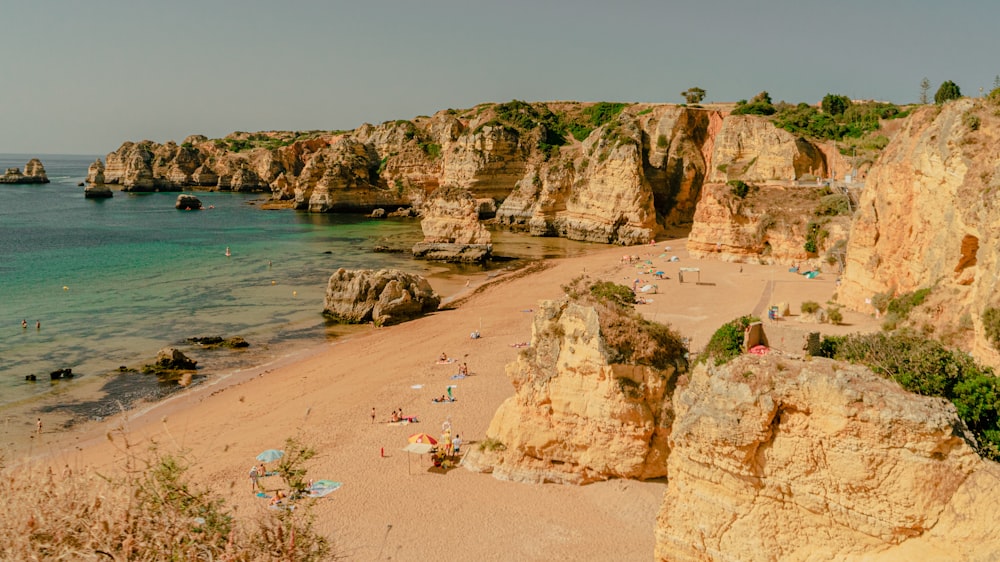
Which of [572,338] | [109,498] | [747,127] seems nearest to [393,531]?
[572,338]

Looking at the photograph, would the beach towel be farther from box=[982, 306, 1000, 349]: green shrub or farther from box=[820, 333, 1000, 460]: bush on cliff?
box=[982, 306, 1000, 349]: green shrub

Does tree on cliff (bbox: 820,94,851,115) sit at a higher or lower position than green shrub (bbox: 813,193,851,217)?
higher

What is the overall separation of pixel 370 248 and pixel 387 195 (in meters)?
30.9

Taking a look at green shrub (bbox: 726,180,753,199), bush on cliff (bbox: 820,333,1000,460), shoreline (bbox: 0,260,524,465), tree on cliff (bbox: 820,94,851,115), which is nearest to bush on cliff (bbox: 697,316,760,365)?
bush on cliff (bbox: 820,333,1000,460)

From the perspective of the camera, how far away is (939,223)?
63.0ft

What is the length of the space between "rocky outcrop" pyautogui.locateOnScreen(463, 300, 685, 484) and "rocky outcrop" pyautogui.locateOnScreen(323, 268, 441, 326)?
792 inches

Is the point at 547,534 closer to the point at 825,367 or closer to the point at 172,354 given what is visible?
the point at 825,367

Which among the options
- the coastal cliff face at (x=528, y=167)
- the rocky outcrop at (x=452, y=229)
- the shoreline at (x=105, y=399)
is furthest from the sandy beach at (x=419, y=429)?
the coastal cliff face at (x=528, y=167)

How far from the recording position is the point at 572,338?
44.7 ft

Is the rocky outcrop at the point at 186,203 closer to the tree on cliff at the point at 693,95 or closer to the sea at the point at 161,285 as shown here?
the sea at the point at 161,285

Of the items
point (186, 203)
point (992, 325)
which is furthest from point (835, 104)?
point (186, 203)

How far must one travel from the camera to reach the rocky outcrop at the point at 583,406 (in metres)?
13.2

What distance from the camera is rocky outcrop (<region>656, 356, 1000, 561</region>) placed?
7.16 meters

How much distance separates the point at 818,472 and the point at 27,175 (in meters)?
164
